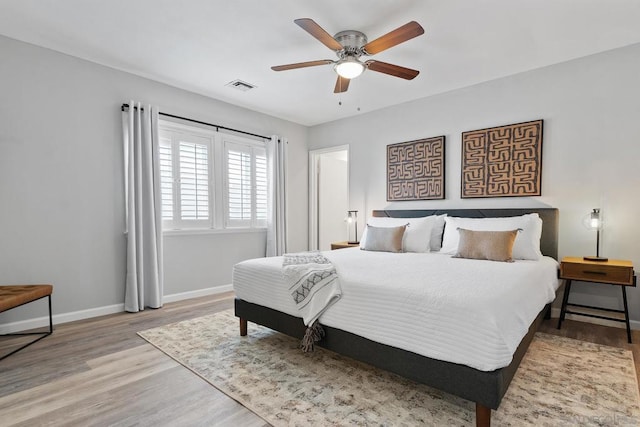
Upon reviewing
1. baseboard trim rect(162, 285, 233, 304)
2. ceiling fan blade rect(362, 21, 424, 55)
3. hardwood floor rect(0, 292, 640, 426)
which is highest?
ceiling fan blade rect(362, 21, 424, 55)

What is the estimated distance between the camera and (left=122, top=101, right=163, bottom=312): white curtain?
138 inches

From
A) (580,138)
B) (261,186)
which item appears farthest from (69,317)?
(580,138)

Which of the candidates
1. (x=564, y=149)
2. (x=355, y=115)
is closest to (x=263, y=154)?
(x=355, y=115)

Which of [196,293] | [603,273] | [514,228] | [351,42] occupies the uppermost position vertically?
[351,42]

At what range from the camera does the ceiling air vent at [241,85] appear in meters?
3.84

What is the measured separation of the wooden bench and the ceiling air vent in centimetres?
281

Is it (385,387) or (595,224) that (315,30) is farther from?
(595,224)

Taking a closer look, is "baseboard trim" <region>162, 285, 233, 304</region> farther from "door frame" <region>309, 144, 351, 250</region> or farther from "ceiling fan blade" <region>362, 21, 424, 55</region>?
"ceiling fan blade" <region>362, 21, 424, 55</region>

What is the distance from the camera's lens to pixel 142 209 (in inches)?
142

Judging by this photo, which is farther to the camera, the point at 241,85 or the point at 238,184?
the point at 238,184

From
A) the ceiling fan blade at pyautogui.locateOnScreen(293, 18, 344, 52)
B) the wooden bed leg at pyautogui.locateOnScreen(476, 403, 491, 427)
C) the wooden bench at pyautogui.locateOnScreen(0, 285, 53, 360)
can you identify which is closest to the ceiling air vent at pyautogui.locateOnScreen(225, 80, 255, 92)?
the ceiling fan blade at pyautogui.locateOnScreen(293, 18, 344, 52)

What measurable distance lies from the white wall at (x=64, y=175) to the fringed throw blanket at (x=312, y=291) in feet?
7.61

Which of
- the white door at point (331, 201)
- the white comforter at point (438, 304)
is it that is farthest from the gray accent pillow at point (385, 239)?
the white door at point (331, 201)

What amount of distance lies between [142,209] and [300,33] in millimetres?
2521
